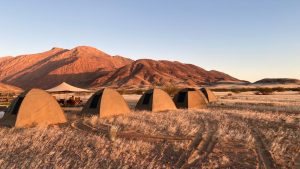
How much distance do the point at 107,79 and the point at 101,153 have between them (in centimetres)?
13299

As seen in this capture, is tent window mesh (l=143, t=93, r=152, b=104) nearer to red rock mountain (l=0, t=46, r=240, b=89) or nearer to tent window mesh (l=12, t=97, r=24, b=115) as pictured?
tent window mesh (l=12, t=97, r=24, b=115)

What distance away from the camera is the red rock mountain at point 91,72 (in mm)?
137000

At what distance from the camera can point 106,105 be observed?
1817 cm

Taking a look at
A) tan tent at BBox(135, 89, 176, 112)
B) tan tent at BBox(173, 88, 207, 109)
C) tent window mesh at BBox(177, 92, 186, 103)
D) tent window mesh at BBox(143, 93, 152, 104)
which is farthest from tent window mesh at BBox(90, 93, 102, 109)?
tent window mesh at BBox(177, 92, 186, 103)

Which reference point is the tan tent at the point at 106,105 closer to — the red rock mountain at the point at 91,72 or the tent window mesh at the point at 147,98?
the tent window mesh at the point at 147,98

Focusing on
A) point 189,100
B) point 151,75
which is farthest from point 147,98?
point 151,75

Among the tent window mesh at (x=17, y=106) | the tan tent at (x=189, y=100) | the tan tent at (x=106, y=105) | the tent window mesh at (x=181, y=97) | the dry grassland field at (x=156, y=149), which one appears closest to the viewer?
the dry grassland field at (x=156, y=149)

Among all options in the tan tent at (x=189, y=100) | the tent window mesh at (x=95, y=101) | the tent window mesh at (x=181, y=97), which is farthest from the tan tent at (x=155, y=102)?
the tent window mesh at (x=95, y=101)

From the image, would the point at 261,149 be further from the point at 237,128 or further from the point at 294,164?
the point at 237,128

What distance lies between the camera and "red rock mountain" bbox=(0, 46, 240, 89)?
449 feet

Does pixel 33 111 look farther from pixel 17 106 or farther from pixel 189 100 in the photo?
pixel 189 100

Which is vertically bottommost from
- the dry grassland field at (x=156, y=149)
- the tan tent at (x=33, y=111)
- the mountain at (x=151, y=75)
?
the dry grassland field at (x=156, y=149)

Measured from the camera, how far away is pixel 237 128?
13.4m

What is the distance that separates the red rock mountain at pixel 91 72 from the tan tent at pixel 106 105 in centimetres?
10162
